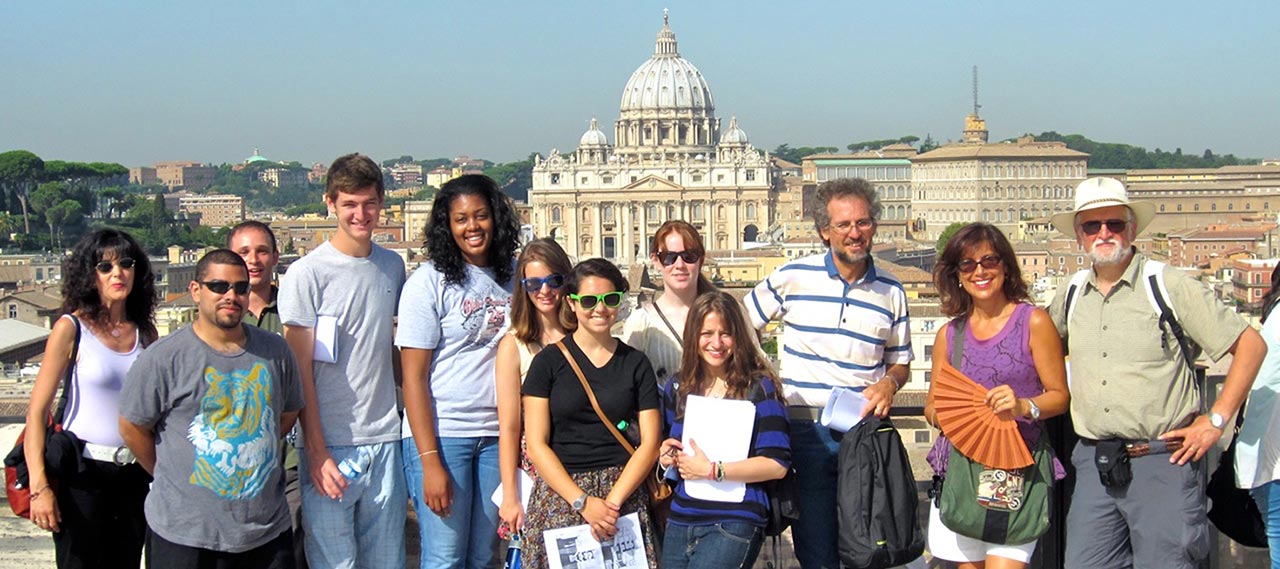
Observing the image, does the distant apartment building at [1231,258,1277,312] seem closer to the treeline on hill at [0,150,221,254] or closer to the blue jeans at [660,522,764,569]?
the blue jeans at [660,522,764,569]

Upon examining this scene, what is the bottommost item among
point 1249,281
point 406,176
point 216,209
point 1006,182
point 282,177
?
point 1249,281

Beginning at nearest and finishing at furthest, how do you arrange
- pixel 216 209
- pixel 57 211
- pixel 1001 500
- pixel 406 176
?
1. pixel 1001 500
2. pixel 57 211
3. pixel 216 209
4. pixel 406 176

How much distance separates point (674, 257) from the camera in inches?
137

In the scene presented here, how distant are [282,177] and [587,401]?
146 meters

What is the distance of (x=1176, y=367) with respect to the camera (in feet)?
10.4

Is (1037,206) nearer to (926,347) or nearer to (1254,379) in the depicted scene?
(926,347)

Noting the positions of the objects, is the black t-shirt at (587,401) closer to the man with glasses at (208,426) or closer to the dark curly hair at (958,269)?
the man with glasses at (208,426)

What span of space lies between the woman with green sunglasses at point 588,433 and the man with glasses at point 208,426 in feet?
1.90

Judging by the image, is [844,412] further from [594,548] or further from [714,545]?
[594,548]

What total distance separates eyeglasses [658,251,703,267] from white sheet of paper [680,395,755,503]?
38cm

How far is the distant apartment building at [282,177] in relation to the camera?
14275cm

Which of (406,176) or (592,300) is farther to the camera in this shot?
(406,176)

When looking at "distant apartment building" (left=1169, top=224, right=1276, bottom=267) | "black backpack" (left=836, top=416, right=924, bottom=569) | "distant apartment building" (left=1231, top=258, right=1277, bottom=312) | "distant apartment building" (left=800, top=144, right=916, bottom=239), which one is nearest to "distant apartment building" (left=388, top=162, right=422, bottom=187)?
"distant apartment building" (left=800, top=144, right=916, bottom=239)

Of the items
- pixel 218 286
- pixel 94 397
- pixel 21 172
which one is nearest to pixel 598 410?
pixel 218 286
